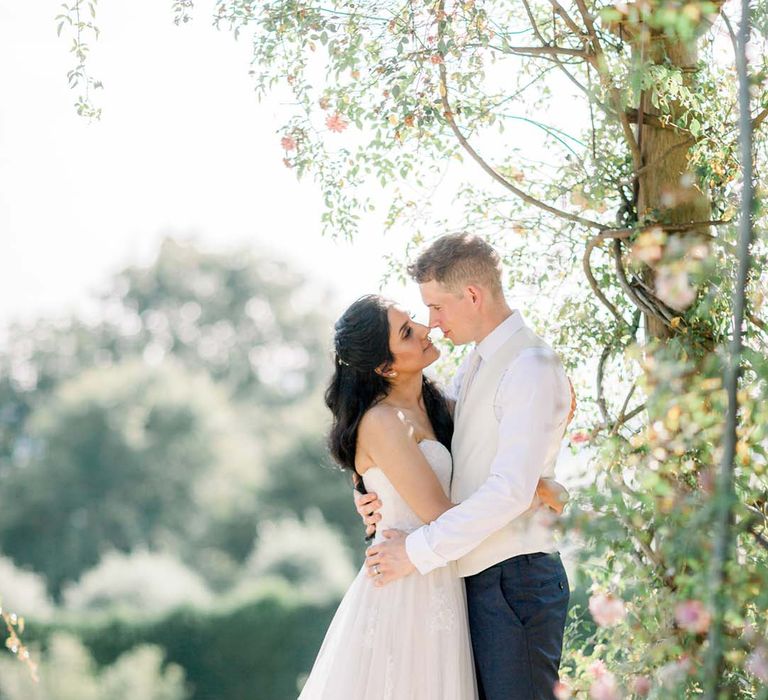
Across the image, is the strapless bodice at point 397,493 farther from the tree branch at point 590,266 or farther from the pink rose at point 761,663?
the pink rose at point 761,663

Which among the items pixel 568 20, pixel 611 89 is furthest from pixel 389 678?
pixel 568 20

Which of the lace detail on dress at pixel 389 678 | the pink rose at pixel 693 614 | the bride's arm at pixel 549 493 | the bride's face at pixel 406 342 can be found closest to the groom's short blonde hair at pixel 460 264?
the bride's face at pixel 406 342

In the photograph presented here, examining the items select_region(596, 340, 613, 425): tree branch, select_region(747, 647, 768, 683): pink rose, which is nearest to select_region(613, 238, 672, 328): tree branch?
select_region(596, 340, 613, 425): tree branch

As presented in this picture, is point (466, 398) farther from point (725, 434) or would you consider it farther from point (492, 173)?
point (725, 434)

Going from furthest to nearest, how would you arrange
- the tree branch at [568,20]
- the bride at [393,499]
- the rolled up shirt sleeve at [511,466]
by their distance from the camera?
the tree branch at [568,20] < the bride at [393,499] < the rolled up shirt sleeve at [511,466]

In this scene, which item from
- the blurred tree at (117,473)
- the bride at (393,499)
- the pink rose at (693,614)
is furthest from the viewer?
the blurred tree at (117,473)

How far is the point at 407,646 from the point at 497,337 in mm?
855

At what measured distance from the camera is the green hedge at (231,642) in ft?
34.9

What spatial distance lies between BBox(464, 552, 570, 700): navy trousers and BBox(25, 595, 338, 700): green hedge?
831 centimetres

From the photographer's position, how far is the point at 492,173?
3.48 m

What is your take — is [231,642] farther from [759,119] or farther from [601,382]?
[759,119]

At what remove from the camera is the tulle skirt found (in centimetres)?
289

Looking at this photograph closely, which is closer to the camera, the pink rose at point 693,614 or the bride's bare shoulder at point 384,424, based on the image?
the pink rose at point 693,614

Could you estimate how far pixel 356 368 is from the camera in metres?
3.05
